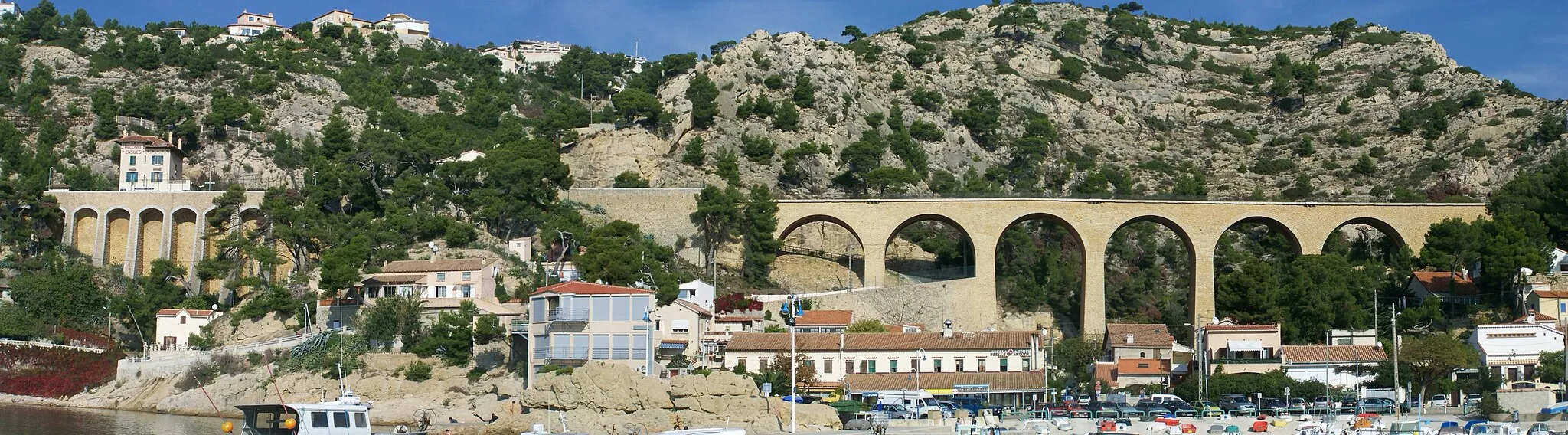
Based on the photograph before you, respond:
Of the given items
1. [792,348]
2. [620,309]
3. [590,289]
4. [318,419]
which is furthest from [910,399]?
[318,419]

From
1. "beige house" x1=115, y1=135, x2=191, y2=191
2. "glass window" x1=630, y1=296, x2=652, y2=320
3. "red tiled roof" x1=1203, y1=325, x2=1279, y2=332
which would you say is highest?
"beige house" x1=115, y1=135, x2=191, y2=191

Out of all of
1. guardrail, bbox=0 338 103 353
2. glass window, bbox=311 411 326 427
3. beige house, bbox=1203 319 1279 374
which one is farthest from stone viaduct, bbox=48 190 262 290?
beige house, bbox=1203 319 1279 374

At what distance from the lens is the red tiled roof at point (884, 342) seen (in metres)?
53.4

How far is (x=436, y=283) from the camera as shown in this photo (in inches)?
2376

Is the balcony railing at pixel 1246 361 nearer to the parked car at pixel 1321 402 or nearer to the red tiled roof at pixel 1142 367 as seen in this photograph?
the red tiled roof at pixel 1142 367

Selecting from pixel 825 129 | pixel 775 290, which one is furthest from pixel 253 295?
pixel 825 129

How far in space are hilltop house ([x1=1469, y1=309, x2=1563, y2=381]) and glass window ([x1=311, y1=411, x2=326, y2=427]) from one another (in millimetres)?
39148

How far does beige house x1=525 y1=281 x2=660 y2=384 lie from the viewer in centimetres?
4591

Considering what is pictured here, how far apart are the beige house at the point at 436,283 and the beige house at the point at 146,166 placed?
17.5 m

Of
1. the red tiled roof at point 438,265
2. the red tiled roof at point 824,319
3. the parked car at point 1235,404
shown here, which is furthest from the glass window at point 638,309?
the parked car at point 1235,404

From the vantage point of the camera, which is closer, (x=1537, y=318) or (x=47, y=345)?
(x=1537, y=318)

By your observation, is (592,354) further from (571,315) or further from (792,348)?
(792,348)

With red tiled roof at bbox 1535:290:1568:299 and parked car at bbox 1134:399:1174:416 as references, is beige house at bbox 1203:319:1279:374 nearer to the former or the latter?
parked car at bbox 1134:399:1174:416

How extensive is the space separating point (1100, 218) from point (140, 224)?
44663mm
